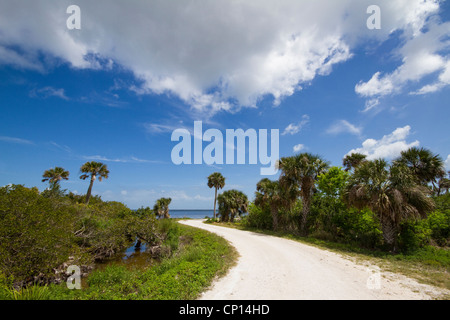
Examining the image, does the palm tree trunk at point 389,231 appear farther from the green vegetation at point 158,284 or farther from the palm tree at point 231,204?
the palm tree at point 231,204

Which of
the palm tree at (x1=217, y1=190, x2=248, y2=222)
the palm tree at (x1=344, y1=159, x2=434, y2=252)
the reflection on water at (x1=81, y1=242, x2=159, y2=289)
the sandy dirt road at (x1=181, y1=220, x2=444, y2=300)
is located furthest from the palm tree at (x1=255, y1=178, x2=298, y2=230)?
the palm tree at (x1=217, y1=190, x2=248, y2=222)

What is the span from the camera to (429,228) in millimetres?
11266

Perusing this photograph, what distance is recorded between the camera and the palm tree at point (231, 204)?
3759 cm

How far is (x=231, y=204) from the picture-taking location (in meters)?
37.5

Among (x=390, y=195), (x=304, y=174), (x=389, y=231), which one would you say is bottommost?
(x=389, y=231)

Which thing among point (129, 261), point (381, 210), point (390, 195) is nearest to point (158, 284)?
point (129, 261)

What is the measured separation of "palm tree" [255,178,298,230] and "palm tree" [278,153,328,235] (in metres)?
0.88

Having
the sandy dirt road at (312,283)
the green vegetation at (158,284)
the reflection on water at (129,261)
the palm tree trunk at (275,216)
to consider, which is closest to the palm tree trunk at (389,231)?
the sandy dirt road at (312,283)

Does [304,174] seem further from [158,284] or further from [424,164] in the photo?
[158,284]

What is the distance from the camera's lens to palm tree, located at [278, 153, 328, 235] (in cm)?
1804

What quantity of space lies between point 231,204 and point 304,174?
21.8 metres
